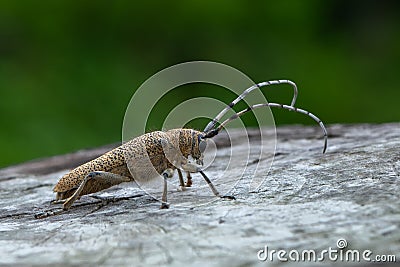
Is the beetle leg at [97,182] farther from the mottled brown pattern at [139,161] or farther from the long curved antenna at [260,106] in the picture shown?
the long curved antenna at [260,106]

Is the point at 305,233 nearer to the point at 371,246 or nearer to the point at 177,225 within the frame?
the point at 371,246

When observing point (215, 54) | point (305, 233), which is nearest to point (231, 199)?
point (305, 233)

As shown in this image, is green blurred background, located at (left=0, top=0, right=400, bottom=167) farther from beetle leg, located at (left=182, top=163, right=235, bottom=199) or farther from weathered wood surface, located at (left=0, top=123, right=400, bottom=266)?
beetle leg, located at (left=182, top=163, right=235, bottom=199)

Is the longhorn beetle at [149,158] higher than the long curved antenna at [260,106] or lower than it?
lower

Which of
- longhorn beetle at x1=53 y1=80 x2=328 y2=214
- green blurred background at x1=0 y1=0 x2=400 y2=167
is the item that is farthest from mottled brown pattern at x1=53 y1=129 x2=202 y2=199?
green blurred background at x1=0 y1=0 x2=400 y2=167

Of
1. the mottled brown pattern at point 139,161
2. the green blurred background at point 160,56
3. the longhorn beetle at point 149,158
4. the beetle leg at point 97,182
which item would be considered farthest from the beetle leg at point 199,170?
the green blurred background at point 160,56
